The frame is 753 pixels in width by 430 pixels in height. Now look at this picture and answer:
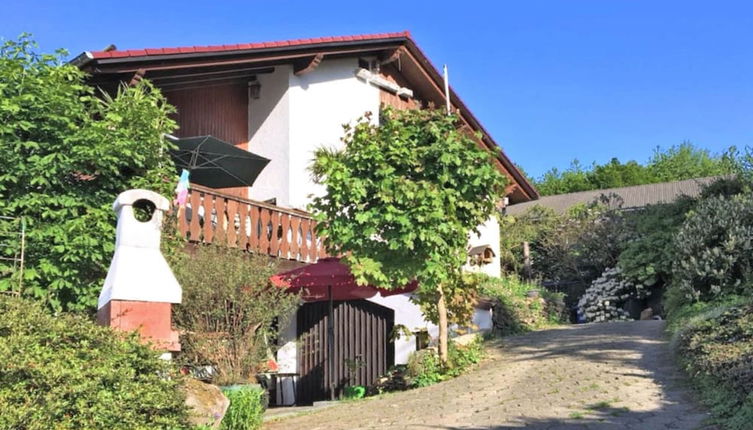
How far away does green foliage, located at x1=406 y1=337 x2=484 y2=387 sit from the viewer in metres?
10.0

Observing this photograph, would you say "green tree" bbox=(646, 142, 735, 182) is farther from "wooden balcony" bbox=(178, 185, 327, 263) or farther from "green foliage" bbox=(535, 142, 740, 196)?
"wooden balcony" bbox=(178, 185, 327, 263)

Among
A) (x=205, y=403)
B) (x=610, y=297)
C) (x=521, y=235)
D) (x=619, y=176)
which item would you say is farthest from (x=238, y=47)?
(x=619, y=176)

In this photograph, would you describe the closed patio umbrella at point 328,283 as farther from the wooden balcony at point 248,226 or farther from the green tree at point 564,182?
the green tree at point 564,182

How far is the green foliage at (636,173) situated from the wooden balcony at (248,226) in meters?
43.1

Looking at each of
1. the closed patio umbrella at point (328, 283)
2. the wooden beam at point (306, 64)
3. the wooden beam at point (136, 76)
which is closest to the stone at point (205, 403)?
the closed patio umbrella at point (328, 283)

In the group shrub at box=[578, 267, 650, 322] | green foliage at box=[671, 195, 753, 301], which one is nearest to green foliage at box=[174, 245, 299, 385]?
green foliage at box=[671, 195, 753, 301]

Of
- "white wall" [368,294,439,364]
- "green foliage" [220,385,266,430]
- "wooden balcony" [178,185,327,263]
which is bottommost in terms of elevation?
"green foliage" [220,385,266,430]

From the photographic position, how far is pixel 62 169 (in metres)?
8.53

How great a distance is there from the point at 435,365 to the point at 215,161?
504 cm

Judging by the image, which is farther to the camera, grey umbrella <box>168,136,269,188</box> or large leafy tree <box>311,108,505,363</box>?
grey umbrella <box>168,136,269,188</box>

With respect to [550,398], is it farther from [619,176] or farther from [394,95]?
[619,176]

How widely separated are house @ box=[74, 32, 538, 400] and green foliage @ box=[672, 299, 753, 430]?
11.4 ft

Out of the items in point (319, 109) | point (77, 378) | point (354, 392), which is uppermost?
point (319, 109)


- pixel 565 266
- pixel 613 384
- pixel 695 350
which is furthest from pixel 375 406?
pixel 565 266
